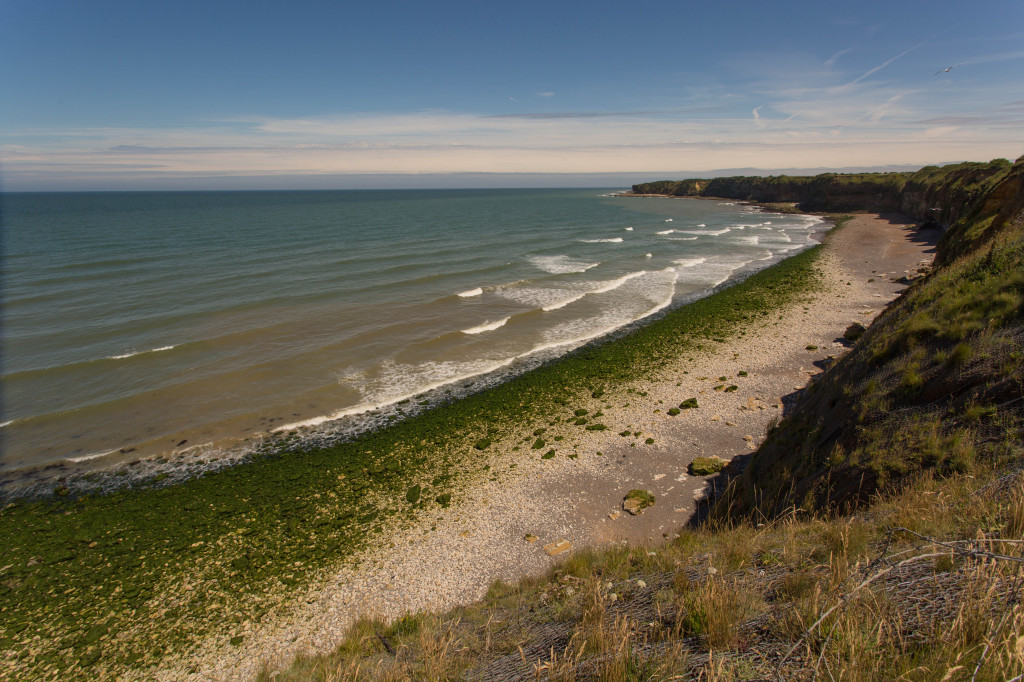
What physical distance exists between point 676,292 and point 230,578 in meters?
30.5

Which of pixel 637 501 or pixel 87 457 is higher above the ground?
pixel 637 501

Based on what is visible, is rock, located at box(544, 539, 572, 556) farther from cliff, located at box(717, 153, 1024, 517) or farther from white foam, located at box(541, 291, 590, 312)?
white foam, located at box(541, 291, 590, 312)

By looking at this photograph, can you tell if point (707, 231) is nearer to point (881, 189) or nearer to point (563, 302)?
point (881, 189)

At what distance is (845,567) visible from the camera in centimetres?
431

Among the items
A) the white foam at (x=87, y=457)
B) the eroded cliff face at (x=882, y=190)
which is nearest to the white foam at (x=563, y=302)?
the eroded cliff face at (x=882, y=190)

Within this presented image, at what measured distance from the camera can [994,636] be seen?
9.97ft

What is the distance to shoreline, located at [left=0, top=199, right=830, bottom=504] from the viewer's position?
42.6ft

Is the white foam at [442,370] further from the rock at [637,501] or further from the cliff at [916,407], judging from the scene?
the cliff at [916,407]

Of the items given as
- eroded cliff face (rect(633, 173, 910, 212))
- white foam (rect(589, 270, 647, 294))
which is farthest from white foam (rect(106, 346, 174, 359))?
eroded cliff face (rect(633, 173, 910, 212))

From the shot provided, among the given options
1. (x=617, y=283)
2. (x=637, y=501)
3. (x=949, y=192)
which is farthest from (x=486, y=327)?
(x=949, y=192)

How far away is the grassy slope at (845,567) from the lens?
3.45m

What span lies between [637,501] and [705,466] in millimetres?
2396

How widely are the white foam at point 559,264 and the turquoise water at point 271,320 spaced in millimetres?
425

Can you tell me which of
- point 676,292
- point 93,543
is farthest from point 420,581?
point 676,292
